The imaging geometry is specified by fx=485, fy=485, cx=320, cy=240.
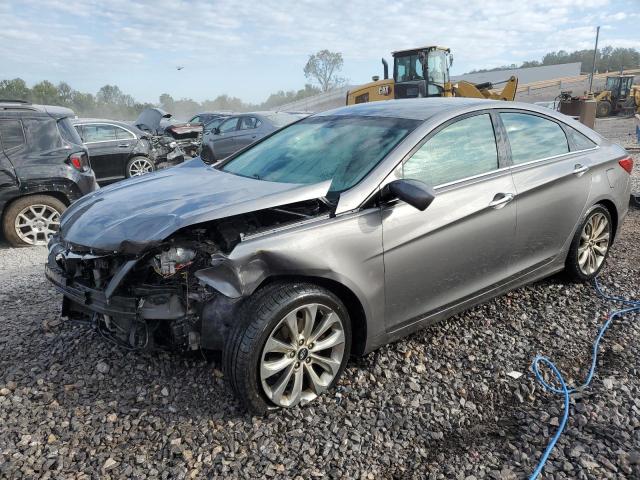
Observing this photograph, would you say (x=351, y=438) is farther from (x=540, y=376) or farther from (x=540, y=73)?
(x=540, y=73)

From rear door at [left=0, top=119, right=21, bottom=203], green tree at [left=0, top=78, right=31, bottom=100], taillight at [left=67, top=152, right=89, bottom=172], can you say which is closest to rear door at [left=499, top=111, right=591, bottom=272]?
taillight at [left=67, top=152, right=89, bottom=172]

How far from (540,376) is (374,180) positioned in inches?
62.1

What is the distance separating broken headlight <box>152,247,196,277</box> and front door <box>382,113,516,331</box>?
110cm

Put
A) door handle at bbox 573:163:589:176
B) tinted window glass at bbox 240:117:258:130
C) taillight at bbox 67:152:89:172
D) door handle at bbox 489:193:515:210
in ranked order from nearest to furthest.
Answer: door handle at bbox 489:193:515:210, door handle at bbox 573:163:589:176, taillight at bbox 67:152:89:172, tinted window glass at bbox 240:117:258:130

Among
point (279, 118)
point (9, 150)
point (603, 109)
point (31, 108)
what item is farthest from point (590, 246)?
point (603, 109)

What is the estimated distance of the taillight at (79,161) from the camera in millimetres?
6270

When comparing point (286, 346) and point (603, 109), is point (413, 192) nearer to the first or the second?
point (286, 346)

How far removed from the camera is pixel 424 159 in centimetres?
303

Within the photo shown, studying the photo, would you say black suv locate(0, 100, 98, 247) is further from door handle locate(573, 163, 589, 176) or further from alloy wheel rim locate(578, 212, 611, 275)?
alloy wheel rim locate(578, 212, 611, 275)

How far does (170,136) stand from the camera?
13.4m

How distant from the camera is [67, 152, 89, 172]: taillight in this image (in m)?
6.27

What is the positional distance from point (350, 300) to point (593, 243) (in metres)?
2.65

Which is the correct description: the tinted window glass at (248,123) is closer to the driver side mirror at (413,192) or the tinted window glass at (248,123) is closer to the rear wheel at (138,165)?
the rear wheel at (138,165)

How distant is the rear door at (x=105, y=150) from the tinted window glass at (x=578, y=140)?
9108mm
